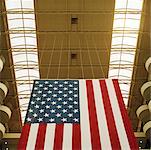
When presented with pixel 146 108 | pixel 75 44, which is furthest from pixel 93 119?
pixel 75 44

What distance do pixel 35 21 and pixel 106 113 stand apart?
31.5 ft

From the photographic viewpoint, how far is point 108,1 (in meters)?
17.8

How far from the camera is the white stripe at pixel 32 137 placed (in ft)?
30.9

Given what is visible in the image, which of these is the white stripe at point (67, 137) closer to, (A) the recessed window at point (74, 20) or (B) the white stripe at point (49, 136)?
(B) the white stripe at point (49, 136)

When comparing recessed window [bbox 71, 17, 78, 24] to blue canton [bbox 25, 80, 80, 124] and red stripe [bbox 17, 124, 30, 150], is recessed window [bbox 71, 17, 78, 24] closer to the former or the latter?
blue canton [bbox 25, 80, 80, 124]

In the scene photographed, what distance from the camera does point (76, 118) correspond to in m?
10.6

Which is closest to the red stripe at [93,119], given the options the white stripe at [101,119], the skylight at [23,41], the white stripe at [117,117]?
the white stripe at [101,119]

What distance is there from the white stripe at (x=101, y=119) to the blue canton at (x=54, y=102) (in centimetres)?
66

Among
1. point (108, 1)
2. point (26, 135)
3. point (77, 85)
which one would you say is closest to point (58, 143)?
point (26, 135)

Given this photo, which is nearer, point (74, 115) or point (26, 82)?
point (74, 115)

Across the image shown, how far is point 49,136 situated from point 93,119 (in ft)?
5.04

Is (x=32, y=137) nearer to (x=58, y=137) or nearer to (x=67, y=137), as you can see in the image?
(x=58, y=137)

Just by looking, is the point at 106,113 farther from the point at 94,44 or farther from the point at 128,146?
the point at 94,44

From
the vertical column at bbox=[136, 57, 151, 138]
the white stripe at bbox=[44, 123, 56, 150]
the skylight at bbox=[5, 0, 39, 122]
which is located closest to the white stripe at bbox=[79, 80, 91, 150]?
the white stripe at bbox=[44, 123, 56, 150]
